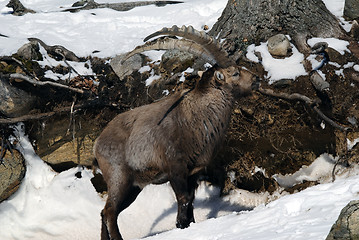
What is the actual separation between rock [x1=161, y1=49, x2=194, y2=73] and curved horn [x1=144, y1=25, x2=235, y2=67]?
84.9 inches

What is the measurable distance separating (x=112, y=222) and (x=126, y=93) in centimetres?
302

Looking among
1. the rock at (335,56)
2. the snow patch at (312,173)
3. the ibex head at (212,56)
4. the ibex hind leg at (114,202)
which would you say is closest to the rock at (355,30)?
the rock at (335,56)

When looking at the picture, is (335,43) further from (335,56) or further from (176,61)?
(176,61)

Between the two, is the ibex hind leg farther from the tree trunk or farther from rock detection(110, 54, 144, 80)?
the tree trunk

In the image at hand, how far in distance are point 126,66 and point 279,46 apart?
2.78 metres

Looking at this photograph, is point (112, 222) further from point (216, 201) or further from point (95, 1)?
point (95, 1)

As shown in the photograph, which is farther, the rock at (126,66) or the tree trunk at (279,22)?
the rock at (126,66)

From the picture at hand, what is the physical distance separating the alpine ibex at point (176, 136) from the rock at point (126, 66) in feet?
7.83

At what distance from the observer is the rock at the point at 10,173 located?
8656 mm

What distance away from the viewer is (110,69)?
921 centimetres

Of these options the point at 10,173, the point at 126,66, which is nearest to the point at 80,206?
the point at 10,173

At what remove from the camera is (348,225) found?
302 cm

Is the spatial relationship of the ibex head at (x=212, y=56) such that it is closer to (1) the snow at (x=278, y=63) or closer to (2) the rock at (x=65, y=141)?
(1) the snow at (x=278, y=63)

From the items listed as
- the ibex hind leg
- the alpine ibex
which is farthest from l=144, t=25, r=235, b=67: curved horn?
the ibex hind leg
